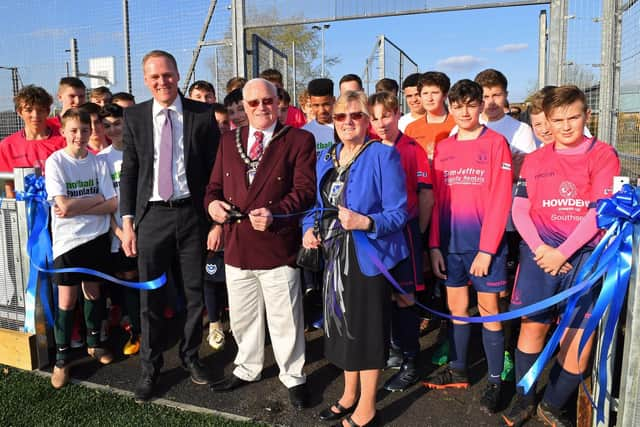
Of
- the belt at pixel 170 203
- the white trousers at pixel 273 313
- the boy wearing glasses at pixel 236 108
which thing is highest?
the boy wearing glasses at pixel 236 108

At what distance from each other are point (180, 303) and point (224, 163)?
2386 millimetres

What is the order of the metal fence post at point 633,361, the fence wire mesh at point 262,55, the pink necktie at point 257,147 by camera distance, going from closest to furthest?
1. the metal fence post at point 633,361
2. the pink necktie at point 257,147
3. the fence wire mesh at point 262,55

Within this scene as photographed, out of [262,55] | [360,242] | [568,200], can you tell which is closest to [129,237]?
[360,242]

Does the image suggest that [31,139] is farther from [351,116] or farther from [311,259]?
[351,116]

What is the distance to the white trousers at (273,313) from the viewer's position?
3.28 meters

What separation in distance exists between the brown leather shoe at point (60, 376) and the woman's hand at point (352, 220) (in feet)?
8.09

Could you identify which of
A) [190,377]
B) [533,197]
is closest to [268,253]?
[190,377]

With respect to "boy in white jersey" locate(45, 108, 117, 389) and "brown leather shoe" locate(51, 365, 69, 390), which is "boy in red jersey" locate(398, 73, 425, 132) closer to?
"boy in white jersey" locate(45, 108, 117, 389)

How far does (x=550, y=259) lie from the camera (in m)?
2.75

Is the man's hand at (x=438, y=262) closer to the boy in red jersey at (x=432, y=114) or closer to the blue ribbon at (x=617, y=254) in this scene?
the boy in red jersey at (x=432, y=114)

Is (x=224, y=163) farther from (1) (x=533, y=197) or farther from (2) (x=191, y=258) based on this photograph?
(1) (x=533, y=197)

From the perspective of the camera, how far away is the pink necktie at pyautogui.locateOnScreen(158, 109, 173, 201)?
3.36m

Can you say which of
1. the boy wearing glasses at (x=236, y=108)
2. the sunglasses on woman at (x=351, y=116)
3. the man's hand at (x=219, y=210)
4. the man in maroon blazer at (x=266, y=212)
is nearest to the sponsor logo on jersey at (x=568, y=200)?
the sunglasses on woman at (x=351, y=116)

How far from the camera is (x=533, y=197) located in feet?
9.55
